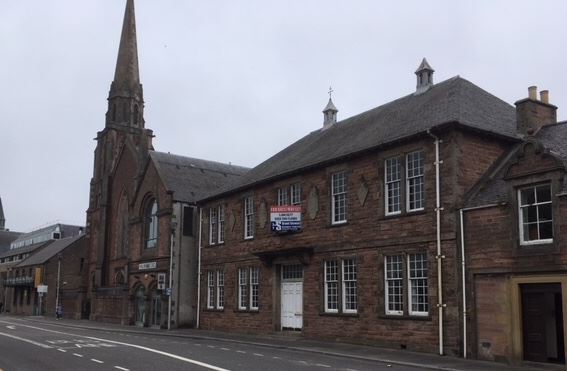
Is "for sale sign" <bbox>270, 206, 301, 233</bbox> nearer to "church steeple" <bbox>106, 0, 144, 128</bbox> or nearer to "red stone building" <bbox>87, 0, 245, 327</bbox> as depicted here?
"red stone building" <bbox>87, 0, 245, 327</bbox>

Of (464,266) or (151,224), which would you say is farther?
(151,224)

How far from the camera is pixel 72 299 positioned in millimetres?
58000

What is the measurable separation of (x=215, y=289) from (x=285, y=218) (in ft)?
29.8

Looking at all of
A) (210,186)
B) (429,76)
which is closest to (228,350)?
(429,76)

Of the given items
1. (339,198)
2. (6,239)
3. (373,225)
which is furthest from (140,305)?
(6,239)

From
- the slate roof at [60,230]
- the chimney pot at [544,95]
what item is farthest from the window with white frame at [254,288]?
the slate roof at [60,230]

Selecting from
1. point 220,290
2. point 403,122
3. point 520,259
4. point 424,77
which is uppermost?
point 424,77

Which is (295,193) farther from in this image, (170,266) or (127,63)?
(127,63)

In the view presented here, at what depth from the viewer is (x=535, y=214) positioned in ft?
59.8

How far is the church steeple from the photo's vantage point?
59094 millimetres

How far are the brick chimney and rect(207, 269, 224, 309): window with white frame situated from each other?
17950 millimetres

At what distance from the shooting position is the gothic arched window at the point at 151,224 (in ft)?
135

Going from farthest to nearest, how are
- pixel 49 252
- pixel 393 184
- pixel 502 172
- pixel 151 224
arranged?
1. pixel 49 252
2. pixel 151 224
3. pixel 393 184
4. pixel 502 172

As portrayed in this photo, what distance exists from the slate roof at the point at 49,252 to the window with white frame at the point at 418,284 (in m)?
54.1
